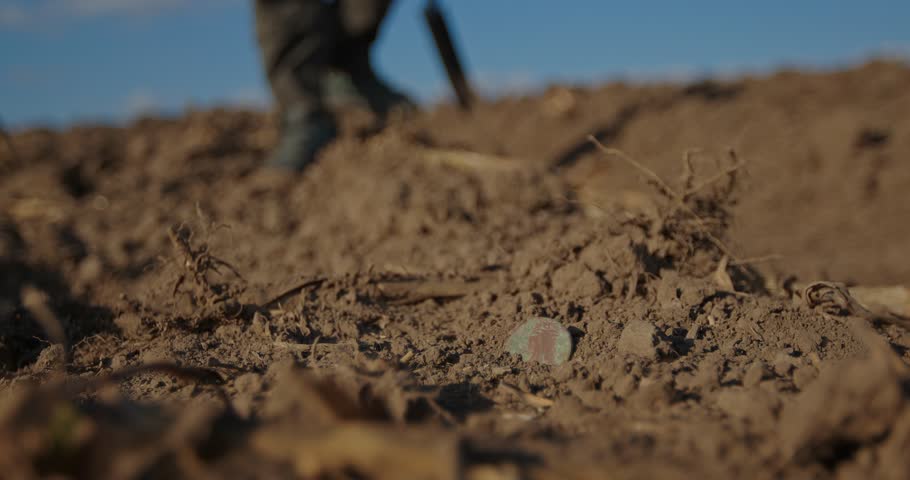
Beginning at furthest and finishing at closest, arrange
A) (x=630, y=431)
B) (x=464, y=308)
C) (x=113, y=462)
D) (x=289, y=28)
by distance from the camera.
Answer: (x=289, y=28) < (x=464, y=308) < (x=630, y=431) < (x=113, y=462)

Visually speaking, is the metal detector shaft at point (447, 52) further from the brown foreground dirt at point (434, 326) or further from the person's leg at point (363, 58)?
the brown foreground dirt at point (434, 326)

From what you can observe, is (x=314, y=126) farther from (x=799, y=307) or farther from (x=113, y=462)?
(x=113, y=462)

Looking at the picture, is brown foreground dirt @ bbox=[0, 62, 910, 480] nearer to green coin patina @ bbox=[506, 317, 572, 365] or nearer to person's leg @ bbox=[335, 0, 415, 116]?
green coin patina @ bbox=[506, 317, 572, 365]

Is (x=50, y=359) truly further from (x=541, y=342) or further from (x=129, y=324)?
(x=541, y=342)

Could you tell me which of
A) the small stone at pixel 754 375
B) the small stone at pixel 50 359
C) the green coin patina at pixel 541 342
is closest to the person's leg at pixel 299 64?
the small stone at pixel 50 359

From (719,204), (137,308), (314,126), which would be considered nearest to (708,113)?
(314,126)

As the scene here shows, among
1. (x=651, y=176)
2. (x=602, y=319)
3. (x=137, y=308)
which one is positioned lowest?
(x=602, y=319)

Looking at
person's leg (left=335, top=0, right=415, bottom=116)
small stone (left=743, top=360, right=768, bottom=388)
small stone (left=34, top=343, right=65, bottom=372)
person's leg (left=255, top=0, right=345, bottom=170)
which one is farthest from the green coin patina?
person's leg (left=335, top=0, right=415, bottom=116)

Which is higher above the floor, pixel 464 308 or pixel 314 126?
pixel 314 126
